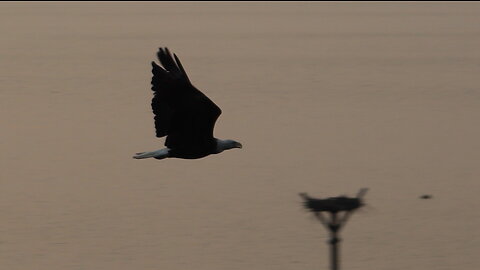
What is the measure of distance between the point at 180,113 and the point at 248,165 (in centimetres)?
903

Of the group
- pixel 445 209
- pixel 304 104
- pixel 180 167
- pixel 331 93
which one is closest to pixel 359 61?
pixel 331 93

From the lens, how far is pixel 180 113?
50.5 feet

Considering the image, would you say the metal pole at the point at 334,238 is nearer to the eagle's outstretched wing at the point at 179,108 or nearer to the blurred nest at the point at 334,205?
the blurred nest at the point at 334,205

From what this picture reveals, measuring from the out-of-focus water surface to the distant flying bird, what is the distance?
256 centimetres

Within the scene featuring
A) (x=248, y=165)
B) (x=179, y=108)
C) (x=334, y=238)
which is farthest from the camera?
(x=248, y=165)

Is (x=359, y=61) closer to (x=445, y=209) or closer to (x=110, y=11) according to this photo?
(x=445, y=209)

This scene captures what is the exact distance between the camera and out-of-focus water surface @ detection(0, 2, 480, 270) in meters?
18.7

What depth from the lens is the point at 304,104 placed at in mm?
34281

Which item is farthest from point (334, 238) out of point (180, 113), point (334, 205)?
point (180, 113)

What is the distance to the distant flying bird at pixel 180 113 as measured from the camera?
49.5 feet

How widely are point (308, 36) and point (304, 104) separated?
2999 cm

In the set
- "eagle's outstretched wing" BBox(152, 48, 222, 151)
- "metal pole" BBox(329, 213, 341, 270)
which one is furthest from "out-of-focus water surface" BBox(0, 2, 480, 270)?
"eagle's outstretched wing" BBox(152, 48, 222, 151)

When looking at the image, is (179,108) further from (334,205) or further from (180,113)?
(334,205)

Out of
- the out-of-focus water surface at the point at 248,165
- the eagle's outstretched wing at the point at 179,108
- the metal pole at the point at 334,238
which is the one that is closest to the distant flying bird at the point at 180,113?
the eagle's outstretched wing at the point at 179,108
